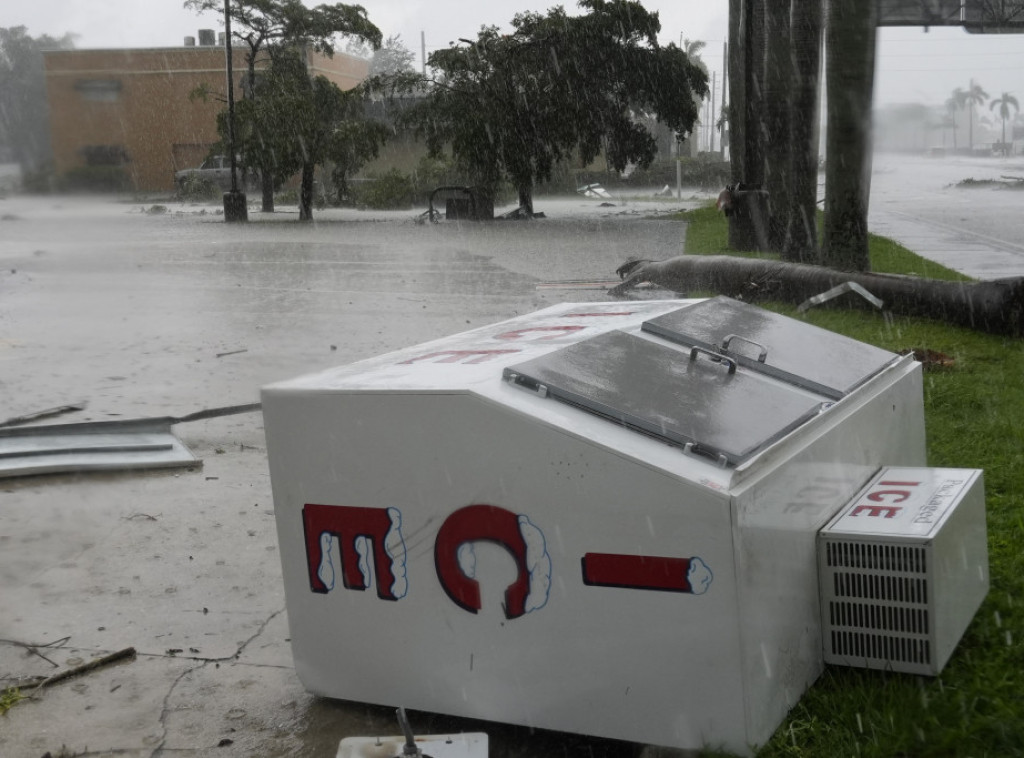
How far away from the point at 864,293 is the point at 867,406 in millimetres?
6555

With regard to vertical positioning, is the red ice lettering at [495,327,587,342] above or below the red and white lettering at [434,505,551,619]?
above

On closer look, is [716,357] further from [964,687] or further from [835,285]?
[835,285]

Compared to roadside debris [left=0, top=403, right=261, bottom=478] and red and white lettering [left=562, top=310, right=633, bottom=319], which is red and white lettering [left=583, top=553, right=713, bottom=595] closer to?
red and white lettering [left=562, top=310, right=633, bottom=319]

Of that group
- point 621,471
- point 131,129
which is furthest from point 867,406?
point 131,129

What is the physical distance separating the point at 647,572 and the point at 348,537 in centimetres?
91

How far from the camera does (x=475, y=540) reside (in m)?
3.18

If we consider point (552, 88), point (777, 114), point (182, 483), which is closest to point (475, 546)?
point (182, 483)

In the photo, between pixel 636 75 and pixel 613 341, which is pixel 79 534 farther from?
pixel 636 75

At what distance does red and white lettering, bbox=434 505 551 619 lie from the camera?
3.10m

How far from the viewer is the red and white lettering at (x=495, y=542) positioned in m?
3.10

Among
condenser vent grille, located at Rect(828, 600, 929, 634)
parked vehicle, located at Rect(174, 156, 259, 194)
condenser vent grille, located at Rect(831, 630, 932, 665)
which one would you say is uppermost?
parked vehicle, located at Rect(174, 156, 259, 194)

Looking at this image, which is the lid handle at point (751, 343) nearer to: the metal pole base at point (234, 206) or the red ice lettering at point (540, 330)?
the red ice lettering at point (540, 330)

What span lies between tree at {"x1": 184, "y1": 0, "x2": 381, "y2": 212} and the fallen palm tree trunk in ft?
77.9

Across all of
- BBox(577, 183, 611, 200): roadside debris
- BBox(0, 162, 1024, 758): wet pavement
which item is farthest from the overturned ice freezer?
BBox(577, 183, 611, 200): roadside debris
